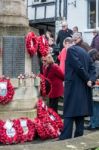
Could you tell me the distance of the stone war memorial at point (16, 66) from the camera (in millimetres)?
9336

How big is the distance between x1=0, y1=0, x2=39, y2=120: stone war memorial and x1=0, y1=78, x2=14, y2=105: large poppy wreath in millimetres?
140

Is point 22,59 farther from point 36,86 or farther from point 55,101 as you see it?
point 55,101

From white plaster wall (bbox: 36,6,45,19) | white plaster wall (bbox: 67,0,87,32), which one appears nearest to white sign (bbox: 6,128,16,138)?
white plaster wall (bbox: 67,0,87,32)

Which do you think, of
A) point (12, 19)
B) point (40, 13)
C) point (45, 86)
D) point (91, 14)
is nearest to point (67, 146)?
point (45, 86)

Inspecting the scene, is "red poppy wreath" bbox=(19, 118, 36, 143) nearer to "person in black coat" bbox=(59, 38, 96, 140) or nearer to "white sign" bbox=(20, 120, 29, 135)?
"white sign" bbox=(20, 120, 29, 135)

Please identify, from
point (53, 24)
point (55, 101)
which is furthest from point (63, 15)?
point (55, 101)

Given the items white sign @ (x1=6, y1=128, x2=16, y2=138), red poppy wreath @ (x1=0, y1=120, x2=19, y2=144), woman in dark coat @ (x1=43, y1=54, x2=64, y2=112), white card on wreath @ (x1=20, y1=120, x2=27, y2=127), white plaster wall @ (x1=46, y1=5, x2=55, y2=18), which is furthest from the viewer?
white plaster wall @ (x1=46, y1=5, x2=55, y2=18)

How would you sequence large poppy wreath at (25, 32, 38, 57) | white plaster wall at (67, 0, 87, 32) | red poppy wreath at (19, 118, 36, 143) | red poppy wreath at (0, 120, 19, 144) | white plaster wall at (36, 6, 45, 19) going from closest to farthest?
red poppy wreath at (0, 120, 19, 144) → red poppy wreath at (19, 118, 36, 143) → large poppy wreath at (25, 32, 38, 57) → white plaster wall at (67, 0, 87, 32) → white plaster wall at (36, 6, 45, 19)

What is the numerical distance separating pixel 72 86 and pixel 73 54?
505 mm

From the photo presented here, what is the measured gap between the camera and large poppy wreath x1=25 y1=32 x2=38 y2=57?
9.44 metres

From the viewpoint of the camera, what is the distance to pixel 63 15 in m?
25.5

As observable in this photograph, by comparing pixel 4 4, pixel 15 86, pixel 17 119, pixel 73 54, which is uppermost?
pixel 4 4

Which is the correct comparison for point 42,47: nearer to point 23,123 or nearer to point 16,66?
point 16,66

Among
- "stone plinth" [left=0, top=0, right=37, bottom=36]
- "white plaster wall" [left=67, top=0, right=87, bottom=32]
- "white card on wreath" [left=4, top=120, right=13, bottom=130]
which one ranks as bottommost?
"white card on wreath" [left=4, top=120, right=13, bottom=130]
